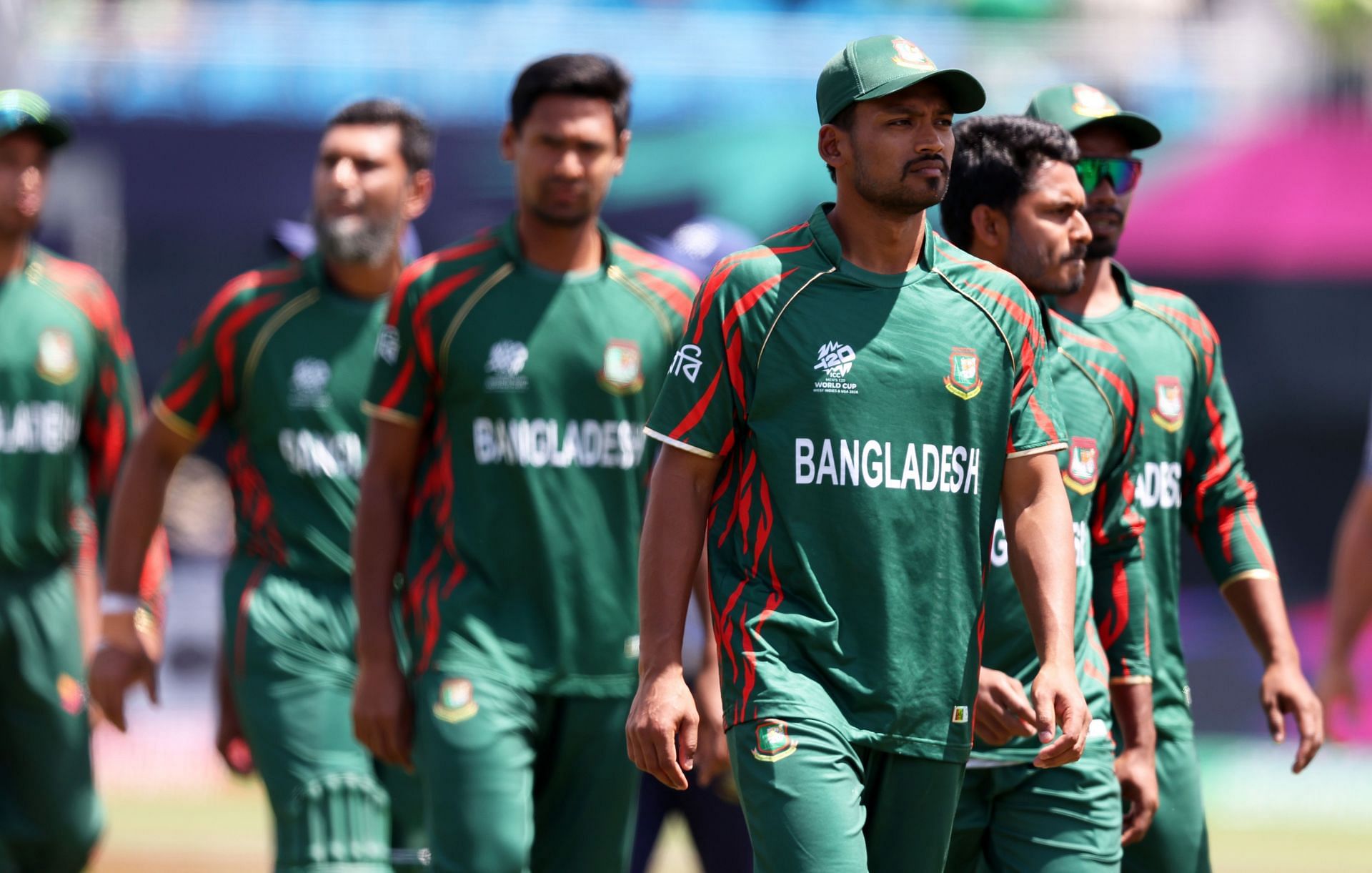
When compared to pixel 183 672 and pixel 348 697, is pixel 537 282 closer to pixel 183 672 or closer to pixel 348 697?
pixel 348 697

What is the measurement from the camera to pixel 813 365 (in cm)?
479

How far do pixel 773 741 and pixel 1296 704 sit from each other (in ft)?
7.21

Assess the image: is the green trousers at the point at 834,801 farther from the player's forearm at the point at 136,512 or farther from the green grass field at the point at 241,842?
the green grass field at the point at 241,842

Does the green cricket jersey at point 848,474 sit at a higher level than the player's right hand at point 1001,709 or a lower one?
higher

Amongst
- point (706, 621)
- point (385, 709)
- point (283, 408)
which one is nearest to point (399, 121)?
point (283, 408)

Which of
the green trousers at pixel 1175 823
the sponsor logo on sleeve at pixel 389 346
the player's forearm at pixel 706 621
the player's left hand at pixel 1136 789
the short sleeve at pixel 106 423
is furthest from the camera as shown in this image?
the short sleeve at pixel 106 423

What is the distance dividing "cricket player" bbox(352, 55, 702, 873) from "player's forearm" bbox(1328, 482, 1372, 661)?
9.35 ft

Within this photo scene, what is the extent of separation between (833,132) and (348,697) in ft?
10.8

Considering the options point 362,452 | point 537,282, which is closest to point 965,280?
point 537,282

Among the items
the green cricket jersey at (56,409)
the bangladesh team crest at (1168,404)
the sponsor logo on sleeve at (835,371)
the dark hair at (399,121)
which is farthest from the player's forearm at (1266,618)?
the green cricket jersey at (56,409)

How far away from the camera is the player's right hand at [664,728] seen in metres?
4.54

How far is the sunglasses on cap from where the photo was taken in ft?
20.3

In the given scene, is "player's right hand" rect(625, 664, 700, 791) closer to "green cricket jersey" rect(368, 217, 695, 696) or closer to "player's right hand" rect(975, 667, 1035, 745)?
"player's right hand" rect(975, 667, 1035, 745)

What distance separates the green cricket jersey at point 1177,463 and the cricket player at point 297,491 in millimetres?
2722
